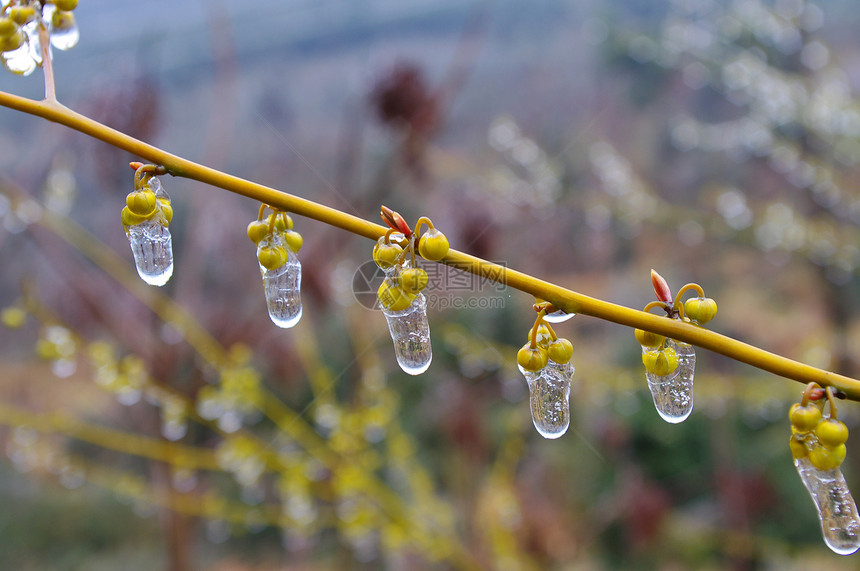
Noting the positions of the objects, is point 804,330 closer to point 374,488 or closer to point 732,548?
point 732,548

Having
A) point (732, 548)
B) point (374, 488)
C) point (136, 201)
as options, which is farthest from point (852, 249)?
point (136, 201)

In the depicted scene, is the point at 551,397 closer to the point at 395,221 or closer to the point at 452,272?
the point at 395,221

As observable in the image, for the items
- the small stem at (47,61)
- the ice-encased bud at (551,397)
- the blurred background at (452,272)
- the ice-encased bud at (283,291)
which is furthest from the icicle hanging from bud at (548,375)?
the blurred background at (452,272)

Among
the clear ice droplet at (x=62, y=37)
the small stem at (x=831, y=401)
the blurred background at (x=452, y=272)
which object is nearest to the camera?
the small stem at (x=831, y=401)

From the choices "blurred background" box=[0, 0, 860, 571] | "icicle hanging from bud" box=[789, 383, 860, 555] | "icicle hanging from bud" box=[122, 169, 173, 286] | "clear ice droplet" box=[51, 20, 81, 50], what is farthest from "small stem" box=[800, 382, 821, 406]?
"blurred background" box=[0, 0, 860, 571]

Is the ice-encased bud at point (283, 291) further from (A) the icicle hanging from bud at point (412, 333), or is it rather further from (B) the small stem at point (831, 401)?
(B) the small stem at point (831, 401)

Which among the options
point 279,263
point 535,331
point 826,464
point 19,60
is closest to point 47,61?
point 19,60
